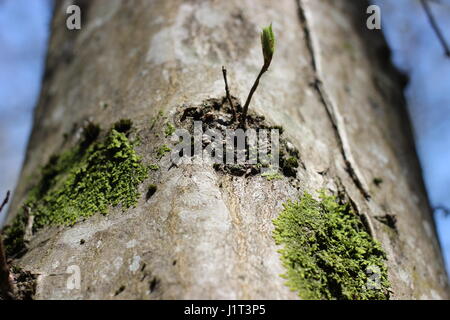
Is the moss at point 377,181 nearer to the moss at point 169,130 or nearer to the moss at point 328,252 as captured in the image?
the moss at point 328,252

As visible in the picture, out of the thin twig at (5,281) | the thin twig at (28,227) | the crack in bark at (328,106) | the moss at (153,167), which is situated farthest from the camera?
the crack in bark at (328,106)

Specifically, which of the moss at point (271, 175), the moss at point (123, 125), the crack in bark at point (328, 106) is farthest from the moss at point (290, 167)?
the moss at point (123, 125)

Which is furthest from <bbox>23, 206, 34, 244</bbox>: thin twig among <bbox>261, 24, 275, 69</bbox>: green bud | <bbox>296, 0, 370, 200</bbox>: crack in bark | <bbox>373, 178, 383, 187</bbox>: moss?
<bbox>373, 178, 383, 187</bbox>: moss

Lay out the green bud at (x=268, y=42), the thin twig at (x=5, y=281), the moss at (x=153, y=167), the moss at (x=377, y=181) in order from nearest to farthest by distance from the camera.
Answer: the thin twig at (x=5, y=281) < the green bud at (x=268, y=42) < the moss at (x=153, y=167) < the moss at (x=377, y=181)

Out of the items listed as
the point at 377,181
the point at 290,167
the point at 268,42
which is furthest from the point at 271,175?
the point at 377,181

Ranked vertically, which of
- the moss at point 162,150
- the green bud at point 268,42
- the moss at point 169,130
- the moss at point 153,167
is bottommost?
the moss at point 153,167

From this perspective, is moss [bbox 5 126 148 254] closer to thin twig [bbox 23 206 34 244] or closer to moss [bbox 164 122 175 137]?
thin twig [bbox 23 206 34 244]
